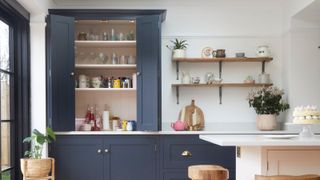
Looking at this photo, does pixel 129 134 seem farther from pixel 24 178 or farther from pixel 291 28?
pixel 291 28

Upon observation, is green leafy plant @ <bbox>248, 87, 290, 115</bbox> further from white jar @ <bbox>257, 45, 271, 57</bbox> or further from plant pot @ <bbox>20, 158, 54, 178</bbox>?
plant pot @ <bbox>20, 158, 54, 178</bbox>

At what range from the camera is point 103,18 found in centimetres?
458

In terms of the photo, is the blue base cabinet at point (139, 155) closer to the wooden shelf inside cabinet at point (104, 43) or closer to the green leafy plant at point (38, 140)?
the green leafy plant at point (38, 140)

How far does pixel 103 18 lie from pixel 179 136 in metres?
1.54

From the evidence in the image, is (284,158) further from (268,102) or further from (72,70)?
(72,70)

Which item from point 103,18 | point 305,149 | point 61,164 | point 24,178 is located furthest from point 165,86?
point 305,149

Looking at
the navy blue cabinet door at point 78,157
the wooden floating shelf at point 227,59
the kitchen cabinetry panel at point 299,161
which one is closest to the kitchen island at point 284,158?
the kitchen cabinetry panel at point 299,161

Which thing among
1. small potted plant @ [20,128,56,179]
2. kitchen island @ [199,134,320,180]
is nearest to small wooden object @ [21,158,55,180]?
small potted plant @ [20,128,56,179]

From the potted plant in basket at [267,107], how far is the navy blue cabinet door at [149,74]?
3.74ft

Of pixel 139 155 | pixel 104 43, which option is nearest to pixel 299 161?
pixel 139 155

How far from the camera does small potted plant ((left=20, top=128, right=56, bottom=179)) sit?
3.86 meters

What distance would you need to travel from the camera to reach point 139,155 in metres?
4.45

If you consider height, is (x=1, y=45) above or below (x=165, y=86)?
above

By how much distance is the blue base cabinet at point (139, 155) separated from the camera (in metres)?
4.43
